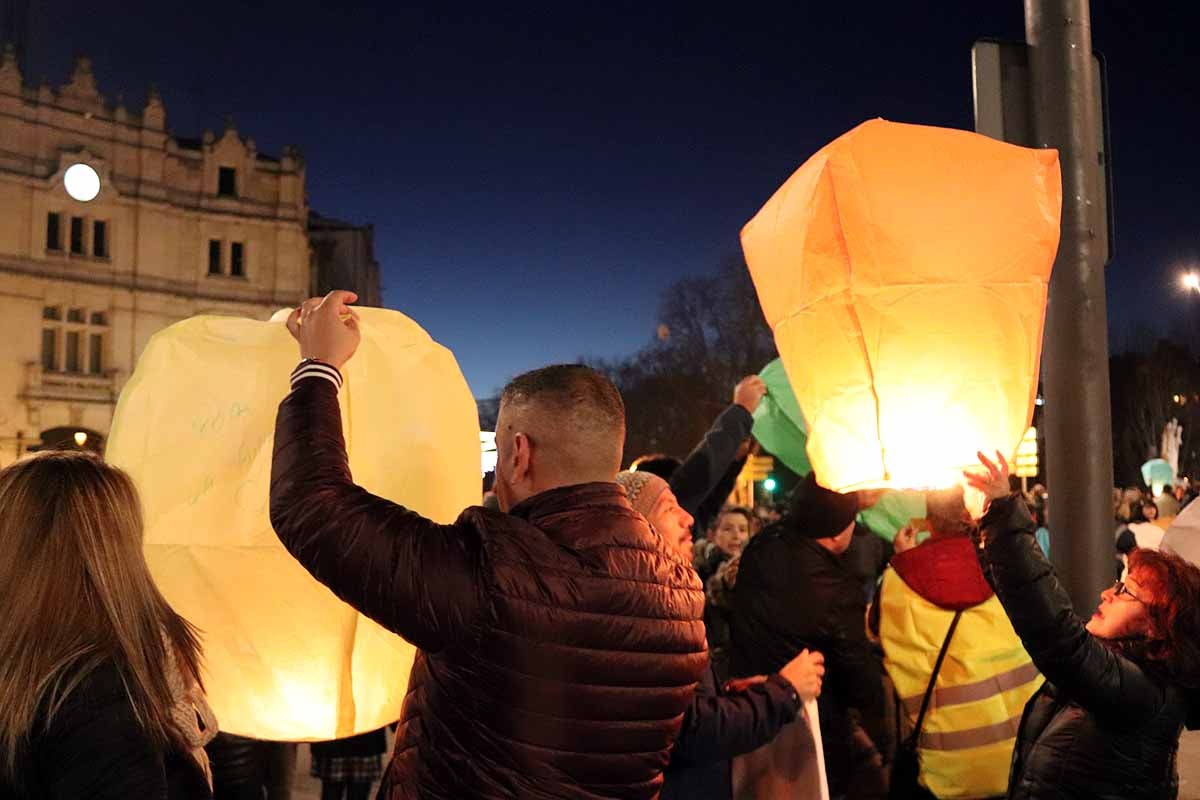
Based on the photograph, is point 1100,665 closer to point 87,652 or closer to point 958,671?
point 958,671

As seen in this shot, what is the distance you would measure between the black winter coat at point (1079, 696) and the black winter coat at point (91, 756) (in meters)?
2.09

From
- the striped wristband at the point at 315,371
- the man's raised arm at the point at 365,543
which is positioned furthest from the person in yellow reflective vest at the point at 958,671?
the striped wristband at the point at 315,371

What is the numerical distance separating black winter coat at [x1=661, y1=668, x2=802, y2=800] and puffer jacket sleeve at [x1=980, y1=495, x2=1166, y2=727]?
2.18 ft

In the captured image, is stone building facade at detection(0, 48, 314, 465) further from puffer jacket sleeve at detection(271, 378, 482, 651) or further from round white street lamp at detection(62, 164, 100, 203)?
puffer jacket sleeve at detection(271, 378, 482, 651)

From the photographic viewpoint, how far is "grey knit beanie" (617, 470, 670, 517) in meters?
3.02

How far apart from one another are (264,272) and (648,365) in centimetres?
1510

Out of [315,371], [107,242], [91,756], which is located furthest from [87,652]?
[107,242]

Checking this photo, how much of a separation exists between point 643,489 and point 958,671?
1.54 meters

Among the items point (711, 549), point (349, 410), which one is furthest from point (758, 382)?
point (711, 549)

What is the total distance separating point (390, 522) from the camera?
1.85 metres

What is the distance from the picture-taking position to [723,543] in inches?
261

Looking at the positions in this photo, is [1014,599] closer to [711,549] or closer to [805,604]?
[805,604]

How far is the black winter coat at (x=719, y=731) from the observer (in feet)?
8.18

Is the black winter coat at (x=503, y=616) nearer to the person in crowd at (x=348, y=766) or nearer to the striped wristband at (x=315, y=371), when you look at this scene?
the striped wristband at (x=315, y=371)
